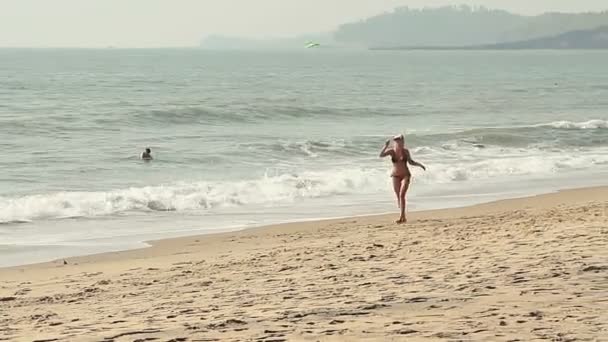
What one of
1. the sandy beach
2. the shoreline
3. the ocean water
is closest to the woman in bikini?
the shoreline

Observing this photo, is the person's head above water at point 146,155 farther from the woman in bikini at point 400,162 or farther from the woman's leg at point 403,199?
the woman's leg at point 403,199

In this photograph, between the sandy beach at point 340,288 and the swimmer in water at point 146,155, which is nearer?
the sandy beach at point 340,288

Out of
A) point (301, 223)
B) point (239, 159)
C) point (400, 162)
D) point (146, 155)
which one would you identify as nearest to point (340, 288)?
point (400, 162)

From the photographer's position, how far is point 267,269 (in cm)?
944

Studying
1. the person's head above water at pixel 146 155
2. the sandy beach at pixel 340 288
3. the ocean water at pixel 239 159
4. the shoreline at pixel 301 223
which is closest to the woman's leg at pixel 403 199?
the shoreline at pixel 301 223

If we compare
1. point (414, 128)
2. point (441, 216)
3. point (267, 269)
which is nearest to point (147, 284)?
point (267, 269)

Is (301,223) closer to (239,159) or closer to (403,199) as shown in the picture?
(403,199)

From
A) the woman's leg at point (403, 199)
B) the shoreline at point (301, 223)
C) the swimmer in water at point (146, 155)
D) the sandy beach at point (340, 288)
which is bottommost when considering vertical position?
the shoreline at point (301, 223)

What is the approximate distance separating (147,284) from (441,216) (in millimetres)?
6805

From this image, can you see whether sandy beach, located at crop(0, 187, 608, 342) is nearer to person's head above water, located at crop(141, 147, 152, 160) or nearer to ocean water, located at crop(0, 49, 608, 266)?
ocean water, located at crop(0, 49, 608, 266)

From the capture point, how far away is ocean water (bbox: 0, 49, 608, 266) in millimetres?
15664

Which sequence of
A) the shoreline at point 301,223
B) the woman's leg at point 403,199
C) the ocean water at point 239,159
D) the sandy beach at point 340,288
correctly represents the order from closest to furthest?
the sandy beach at point 340,288, the shoreline at point 301,223, the woman's leg at point 403,199, the ocean water at point 239,159

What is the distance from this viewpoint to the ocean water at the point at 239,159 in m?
15.7

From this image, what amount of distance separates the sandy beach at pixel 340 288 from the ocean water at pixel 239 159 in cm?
239
